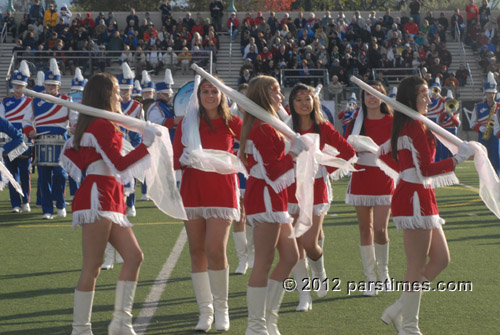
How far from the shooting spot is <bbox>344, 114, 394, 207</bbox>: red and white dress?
6.99 metres

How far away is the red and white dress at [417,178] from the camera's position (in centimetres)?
534

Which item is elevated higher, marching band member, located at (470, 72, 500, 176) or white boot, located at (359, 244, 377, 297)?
white boot, located at (359, 244, 377, 297)

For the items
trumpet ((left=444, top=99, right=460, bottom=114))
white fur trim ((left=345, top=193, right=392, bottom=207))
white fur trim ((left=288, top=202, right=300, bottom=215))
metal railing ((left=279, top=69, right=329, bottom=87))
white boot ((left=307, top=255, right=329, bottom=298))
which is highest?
white fur trim ((left=288, top=202, right=300, bottom=215))

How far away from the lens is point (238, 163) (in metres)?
5.76

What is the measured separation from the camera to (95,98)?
532cm

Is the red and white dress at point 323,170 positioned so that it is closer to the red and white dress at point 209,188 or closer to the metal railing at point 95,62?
the red and white dress at point 209,188

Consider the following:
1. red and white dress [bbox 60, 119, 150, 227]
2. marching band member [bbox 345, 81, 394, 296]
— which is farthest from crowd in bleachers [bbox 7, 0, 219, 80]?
red and white dress [bbox 60, 119, 150, 227]

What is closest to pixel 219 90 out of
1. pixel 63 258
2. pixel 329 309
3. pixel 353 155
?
pixel 353 155

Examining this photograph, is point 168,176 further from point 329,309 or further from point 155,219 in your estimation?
point 155,219

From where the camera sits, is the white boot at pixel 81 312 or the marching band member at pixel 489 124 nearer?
the white boot at pixel 81 312

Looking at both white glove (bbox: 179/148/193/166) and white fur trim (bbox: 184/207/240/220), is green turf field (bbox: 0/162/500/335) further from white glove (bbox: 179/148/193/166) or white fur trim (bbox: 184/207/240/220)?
white glove (bbox: 179/148/193/166)

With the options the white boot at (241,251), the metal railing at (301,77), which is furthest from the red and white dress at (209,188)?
the metal railing at (301,77)

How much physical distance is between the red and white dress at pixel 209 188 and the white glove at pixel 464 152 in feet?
5.08

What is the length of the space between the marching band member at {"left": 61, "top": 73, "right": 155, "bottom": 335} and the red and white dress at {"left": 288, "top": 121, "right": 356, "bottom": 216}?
148 cm
